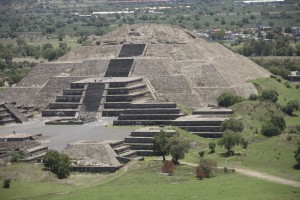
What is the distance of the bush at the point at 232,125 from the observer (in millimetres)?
78875

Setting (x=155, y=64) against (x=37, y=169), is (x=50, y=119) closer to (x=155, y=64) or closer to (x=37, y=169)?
(x=155, y=64)

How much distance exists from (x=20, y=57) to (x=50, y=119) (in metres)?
65.6

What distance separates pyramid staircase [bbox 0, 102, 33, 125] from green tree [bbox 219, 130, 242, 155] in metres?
29.1

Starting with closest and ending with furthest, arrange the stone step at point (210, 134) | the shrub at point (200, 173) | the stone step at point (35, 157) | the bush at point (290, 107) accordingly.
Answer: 1. the shrub at point (200, 173)
2. the stone step at point (35, 157)
3. the stone step at point (210, 134)
4. the bush at point (290, 107)

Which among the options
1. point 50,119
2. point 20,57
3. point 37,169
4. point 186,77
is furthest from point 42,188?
point 20,57

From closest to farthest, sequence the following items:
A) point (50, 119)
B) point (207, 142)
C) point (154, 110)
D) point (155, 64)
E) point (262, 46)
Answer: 1. point (207, 142)
2. point (154, 110)
3. point (50, 119)
4. point (155, 64)
5. point (262, 46)

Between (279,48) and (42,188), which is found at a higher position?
(279,48)

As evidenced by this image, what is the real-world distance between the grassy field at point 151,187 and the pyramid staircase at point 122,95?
82.7 ft

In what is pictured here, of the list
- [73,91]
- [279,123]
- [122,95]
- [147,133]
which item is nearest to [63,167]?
[147,133]

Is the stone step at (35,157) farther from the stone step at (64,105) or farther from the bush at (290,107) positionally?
the bush at (290,107)

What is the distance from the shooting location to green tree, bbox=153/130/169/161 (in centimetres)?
7344

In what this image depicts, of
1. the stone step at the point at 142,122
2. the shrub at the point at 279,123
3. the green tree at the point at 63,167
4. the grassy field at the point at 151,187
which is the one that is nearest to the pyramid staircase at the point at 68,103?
the stone step at the point at 142,122

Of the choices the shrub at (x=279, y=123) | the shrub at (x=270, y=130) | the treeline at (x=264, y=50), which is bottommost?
the shrub at (x=270, y=130)

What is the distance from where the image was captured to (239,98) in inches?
3674
